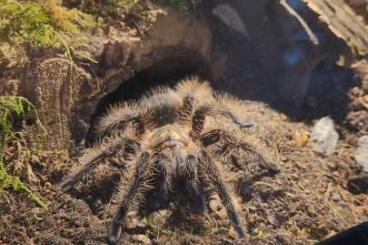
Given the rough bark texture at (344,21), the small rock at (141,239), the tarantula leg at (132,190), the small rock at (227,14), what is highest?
the small rock at (227,14)

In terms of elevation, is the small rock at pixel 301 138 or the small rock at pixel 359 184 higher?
the small rock at pixel 301 138

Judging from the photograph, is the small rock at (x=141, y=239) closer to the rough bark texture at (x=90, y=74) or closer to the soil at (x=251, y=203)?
the soil at (x=251, y=203)

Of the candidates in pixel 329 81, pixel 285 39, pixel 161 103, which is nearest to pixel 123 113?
pixel 161 103

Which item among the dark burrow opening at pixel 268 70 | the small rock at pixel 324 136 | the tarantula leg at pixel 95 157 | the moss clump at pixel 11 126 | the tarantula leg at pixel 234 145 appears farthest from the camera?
the dark burrow opening at pixel 268 70

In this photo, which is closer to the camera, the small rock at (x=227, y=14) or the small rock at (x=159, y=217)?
the small rock at (x=159, y=217)

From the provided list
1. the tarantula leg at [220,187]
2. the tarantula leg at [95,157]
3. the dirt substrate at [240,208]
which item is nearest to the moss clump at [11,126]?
the dirt substrate at [240,208]

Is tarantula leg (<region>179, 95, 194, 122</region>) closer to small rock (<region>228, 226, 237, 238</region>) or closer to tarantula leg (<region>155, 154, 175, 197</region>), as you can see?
tarantula leg (<region>155, 154, 175, 197</region>)

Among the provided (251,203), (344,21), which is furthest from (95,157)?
(344,21)
